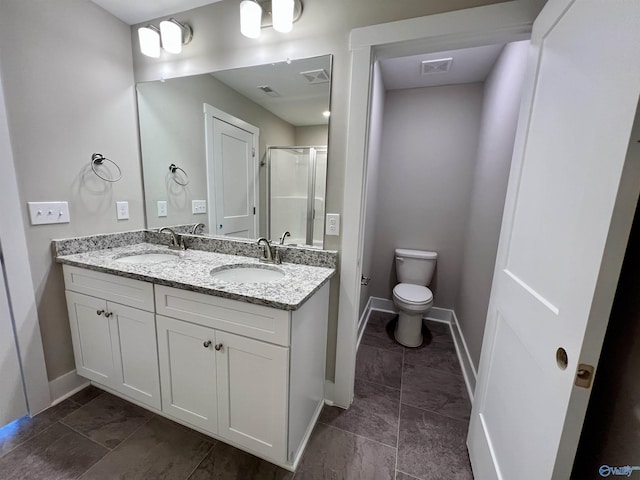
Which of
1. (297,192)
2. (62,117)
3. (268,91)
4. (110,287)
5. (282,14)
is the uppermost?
(282,14)

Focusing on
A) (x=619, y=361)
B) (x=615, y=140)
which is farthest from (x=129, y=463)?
(x=615, y=140)

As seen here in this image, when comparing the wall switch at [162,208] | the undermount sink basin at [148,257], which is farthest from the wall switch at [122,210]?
the undermount sink basin at [148,257]

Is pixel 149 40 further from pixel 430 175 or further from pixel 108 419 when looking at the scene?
pixel 430 175

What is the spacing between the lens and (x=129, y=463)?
1.19 meters

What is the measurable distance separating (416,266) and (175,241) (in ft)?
6.92

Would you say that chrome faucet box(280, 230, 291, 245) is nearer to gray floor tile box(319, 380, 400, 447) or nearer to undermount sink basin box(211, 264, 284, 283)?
undermount sink basin box(211, 264, 284, 283)

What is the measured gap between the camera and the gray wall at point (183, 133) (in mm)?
1595

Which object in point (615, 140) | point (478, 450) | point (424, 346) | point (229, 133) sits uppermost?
point (229, 133)

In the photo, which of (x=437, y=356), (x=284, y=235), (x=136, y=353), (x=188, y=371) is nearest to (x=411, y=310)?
(x=437, y=356)

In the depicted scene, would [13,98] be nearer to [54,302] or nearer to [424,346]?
[54,302]

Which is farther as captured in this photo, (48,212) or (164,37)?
Result: (164,37)

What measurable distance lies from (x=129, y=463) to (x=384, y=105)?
312 cm

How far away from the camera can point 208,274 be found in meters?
1.28

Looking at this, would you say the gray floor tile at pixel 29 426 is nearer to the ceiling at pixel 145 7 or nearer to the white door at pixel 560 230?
the white door at pixel 560 230
